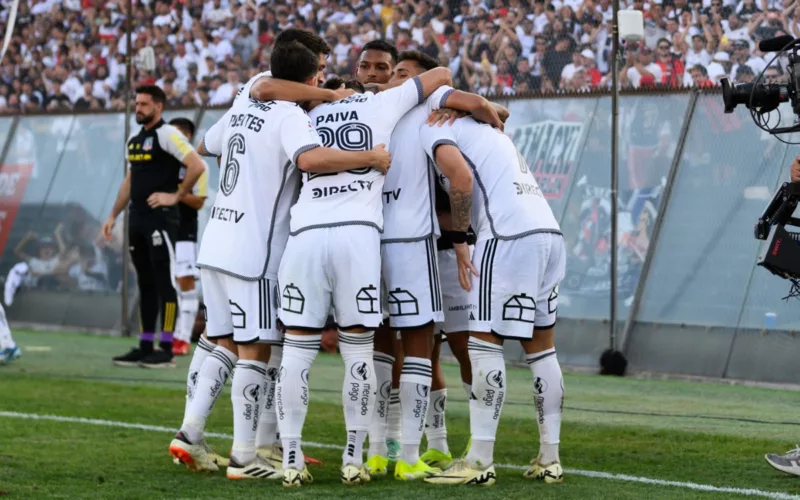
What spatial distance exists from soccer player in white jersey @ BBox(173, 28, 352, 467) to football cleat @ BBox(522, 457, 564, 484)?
1329 mm

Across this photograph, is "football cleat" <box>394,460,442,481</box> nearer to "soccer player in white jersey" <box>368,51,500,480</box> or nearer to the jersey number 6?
"soccer player in white jersey" <box>368,51,500,480</box>

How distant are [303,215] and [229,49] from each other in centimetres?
1158

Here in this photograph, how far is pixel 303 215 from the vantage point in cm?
629

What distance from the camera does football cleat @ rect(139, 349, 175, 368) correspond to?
12000 millimetres

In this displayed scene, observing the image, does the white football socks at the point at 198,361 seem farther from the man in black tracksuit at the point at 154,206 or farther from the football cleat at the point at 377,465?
the man in black tracksuit at the point at 154,206

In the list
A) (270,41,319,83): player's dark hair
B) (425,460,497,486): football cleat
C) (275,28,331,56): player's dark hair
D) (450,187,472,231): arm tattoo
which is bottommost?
(425,460,497,486): football cleat

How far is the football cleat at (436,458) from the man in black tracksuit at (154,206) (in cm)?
537

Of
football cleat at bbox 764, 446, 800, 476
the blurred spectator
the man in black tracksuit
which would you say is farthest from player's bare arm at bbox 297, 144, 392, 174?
the blurred spectator

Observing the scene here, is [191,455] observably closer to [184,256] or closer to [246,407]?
[246,407]

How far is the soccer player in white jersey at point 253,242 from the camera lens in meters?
6.43

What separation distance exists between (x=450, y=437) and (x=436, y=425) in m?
1.17

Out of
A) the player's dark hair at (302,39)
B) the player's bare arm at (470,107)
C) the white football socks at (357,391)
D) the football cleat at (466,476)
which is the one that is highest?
the player's dark hair at (302,39)

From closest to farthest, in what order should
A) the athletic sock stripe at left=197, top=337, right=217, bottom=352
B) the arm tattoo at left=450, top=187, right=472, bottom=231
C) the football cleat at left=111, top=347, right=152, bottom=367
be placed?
the arm tattoo at left=450, top=187, right=472, bottom=231
the athletic sock stripe at left=197, top=337, right=217, bottom=352
the football cleat at left=111, top=347, right=152, bottom=367

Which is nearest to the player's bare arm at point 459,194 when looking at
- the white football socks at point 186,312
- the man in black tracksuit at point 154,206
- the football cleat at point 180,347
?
the man in black tracksuit at point 154,206
